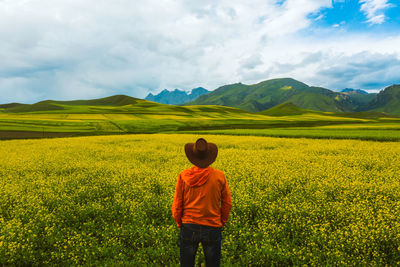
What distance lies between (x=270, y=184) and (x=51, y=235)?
345 inches

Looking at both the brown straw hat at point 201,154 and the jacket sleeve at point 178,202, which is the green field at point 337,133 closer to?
the brown straw hat at point 201,154

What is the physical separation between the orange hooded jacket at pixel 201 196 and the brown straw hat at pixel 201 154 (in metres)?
0.16

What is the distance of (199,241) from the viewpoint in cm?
360

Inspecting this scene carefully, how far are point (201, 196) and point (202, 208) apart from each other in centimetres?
→ 22

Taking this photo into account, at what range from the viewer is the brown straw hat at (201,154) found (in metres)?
3.48

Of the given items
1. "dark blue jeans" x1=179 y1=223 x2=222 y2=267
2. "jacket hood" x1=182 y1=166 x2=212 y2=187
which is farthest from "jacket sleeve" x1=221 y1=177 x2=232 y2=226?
"jacket hood" x1=182 y1=166 x2=212 y2=187

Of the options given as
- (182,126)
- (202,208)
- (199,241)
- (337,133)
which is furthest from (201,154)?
(182,126)

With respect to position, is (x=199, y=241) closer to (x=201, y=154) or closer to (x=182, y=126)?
(x=201, y=154)

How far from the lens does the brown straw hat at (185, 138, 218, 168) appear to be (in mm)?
3480

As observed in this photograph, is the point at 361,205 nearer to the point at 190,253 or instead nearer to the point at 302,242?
the point at 302,242

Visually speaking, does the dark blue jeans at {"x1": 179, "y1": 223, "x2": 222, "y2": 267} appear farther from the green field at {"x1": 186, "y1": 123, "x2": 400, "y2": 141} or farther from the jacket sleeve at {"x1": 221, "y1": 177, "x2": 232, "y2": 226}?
the green field at {"x1": 186, "y1": 123, "x2": 400, "y2": 141}

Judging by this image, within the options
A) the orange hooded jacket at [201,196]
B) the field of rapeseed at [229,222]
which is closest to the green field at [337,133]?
the field of rapeseed at [229,222]

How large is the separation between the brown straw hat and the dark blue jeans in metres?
1.17

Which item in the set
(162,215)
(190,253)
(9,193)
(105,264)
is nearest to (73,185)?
(9,193)
